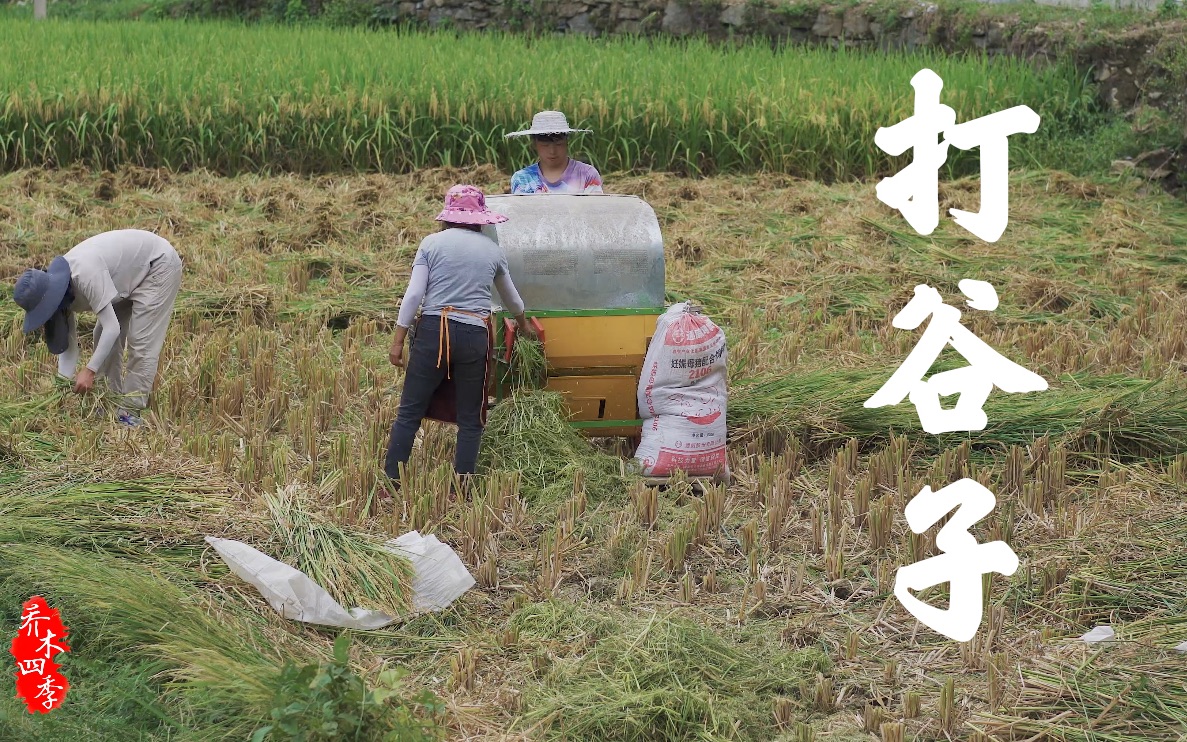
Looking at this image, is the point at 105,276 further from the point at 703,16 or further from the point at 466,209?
the point at 703,16

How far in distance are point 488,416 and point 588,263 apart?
65 centimetres

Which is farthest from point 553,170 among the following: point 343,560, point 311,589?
point 311,589

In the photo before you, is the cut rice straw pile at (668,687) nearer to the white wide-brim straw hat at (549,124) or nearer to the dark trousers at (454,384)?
the dark trousers at (454,384)

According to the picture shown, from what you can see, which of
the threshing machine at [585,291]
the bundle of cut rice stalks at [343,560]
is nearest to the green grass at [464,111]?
the threshing machine at [585,291]

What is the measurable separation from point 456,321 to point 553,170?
49.5 inches

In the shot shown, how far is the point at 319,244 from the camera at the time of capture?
7605 millimetres

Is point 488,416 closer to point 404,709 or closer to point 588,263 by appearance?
point 588,263

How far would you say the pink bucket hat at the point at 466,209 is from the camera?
4.40m

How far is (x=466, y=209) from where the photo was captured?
4434 mm

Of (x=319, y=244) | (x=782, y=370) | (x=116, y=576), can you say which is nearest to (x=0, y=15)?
(x=319, y=244)

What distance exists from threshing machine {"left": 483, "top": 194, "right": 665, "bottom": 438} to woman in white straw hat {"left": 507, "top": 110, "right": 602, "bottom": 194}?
20.8 inches

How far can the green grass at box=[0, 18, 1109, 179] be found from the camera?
9.41 m

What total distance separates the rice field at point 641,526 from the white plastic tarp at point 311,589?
6 cm

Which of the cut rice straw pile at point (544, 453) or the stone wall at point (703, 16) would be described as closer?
the cut rice straw pile at point (544, 453)
